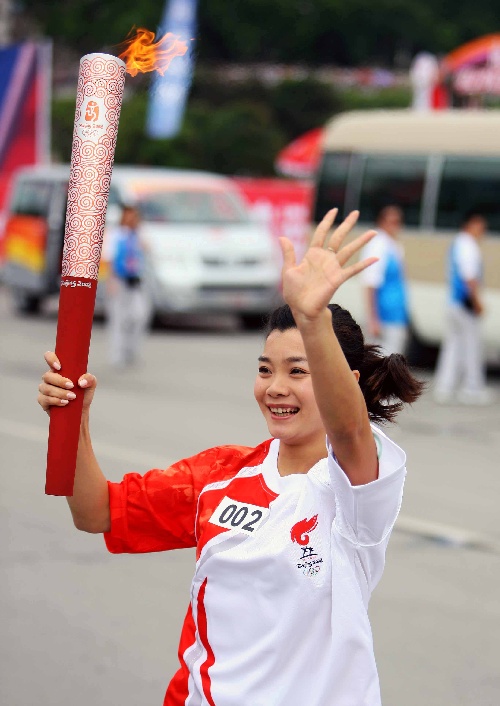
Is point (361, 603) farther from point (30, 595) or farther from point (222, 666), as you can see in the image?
point (30, 595)

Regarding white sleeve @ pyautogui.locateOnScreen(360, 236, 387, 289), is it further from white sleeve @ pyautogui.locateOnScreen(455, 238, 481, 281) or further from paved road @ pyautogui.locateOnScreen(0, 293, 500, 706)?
paved road @ pyautogui.locateOnScreen(0, 293, 500, 706)

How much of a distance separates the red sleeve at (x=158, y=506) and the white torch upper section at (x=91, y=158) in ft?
1.75

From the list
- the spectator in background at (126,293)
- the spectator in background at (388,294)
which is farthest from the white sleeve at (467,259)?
Answer: the spectator in background at (126,293)

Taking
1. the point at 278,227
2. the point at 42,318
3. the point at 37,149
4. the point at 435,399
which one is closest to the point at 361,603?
the point at 435,399

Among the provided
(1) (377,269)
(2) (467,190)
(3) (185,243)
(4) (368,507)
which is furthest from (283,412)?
(3) (185,243)

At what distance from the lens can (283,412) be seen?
2746 millimetres

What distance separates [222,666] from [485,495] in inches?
223

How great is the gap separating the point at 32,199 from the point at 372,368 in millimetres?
17380

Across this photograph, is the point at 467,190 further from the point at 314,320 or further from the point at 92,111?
the point at 314,320

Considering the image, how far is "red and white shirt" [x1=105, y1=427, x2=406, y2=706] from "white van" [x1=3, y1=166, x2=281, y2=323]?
48.1ft

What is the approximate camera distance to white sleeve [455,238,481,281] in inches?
479

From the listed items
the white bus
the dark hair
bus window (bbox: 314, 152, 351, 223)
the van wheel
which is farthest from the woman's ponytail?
the van wheel

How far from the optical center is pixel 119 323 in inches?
554

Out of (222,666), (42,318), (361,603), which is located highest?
(361,603)
